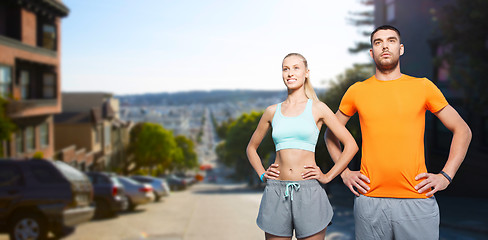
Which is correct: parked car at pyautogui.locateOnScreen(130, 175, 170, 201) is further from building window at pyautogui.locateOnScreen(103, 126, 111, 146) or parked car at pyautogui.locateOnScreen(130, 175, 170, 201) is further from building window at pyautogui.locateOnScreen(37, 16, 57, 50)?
building window at pyautogui.locateOnScreen(103, 126, 111, 146)

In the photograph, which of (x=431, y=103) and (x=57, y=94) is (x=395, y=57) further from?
(x=57, y=94)

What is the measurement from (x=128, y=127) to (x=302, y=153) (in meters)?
74.0

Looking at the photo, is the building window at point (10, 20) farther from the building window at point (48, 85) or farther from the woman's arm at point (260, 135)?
the woman's arm at point (260, 135)

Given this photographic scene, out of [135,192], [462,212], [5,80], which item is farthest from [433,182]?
[5,80]

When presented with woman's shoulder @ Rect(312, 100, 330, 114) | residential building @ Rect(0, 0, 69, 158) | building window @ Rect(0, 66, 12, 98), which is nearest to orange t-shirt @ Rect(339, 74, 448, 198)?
woman's shoulder @ Rect(312, 100, 330, 114)

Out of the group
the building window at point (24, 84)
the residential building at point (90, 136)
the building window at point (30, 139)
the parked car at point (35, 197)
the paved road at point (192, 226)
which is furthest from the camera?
the residential building at point (90, 136)

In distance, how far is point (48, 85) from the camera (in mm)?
36281

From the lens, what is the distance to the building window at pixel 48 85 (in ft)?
119

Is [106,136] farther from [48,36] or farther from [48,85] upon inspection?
[48,36]

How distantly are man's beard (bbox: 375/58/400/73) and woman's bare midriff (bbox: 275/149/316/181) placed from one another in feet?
2.84

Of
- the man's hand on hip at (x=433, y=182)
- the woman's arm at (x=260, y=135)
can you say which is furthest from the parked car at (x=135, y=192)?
the man's hand on hip at (x=433, y=182)

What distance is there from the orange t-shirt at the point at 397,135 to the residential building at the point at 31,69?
93.4 feet

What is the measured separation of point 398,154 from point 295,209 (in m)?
0.90

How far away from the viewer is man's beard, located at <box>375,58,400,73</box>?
140 inches
